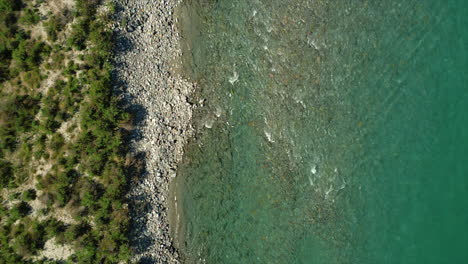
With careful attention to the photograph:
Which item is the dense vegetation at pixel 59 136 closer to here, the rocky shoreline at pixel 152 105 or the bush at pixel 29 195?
the bush at pixel 29 195

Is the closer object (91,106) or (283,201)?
(91,106)

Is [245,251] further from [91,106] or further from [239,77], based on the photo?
[91,106]

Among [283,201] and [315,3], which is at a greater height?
[315,3]

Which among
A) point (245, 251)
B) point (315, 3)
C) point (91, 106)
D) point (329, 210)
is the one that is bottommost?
point (245, 251)

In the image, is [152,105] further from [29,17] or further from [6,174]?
[6,174]

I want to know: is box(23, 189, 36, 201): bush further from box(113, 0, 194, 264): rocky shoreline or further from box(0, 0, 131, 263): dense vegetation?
box(113, 0, 194, 264): rocky shoreline

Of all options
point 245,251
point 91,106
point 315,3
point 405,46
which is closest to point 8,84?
point 91,106
